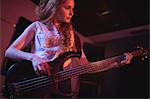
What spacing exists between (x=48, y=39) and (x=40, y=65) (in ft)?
0.35

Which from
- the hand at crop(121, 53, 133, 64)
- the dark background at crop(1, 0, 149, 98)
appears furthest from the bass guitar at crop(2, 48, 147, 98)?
the dark background at crop(1, 0, 149, 98)

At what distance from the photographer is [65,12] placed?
95cm

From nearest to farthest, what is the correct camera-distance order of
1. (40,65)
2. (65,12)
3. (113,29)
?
(40,65)
(65,12)
(113,29)

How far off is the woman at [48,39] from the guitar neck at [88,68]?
2 centimetres

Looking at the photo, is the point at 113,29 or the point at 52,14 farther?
the point at 113,29

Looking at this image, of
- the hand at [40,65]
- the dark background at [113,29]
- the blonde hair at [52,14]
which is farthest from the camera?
the dark background at [113,29]

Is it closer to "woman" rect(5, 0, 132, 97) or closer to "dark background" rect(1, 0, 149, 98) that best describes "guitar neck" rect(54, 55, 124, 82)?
"woman" rect(5, 0, 132, 97)

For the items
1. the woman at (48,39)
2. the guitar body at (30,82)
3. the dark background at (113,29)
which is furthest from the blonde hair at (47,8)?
the dark background at (113,29)

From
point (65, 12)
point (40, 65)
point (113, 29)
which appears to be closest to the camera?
point (40, 65)

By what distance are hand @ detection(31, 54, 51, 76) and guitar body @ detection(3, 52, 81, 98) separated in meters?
0.02

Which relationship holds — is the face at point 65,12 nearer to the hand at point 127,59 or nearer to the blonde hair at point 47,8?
the blonde hair at point 47,8

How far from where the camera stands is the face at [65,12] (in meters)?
0.96

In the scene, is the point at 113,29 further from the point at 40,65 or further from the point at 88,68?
the point at 40,65

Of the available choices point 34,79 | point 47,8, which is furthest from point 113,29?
point 34,79
